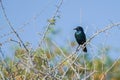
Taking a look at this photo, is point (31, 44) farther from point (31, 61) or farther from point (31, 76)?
point (31, 61)

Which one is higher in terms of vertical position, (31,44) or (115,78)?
(31,44)

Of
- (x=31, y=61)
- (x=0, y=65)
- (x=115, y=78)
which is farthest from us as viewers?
(x=115, y=78)

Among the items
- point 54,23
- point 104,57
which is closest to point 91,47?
point 104,57

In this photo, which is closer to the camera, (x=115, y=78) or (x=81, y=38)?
(x=81, y=38)

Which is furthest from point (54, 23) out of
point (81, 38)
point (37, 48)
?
point (81, 38)

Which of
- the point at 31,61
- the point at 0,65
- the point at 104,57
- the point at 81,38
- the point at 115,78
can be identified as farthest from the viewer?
the point at 115,78

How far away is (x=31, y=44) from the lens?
416 cm

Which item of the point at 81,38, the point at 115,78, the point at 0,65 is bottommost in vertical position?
the point at 115,78

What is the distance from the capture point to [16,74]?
14.0 ft

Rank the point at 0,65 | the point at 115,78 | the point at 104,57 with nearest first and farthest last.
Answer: the point at 0,65
the point at 104,57
the point at 115,78

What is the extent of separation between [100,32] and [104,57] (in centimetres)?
35

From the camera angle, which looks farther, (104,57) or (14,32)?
(104,57)

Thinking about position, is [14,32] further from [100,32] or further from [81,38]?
[81,38]

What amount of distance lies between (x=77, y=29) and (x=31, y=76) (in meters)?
5.11
